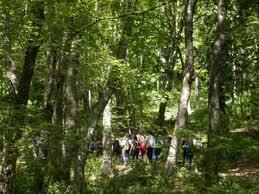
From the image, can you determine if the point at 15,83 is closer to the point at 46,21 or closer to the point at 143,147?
the point at 46,21

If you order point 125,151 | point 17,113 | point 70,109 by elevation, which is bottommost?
point 125,151

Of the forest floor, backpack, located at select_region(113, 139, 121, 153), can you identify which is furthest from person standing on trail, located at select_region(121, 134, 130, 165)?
the forest floor

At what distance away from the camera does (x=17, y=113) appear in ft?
38.7

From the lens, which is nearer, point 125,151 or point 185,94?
point 185,94

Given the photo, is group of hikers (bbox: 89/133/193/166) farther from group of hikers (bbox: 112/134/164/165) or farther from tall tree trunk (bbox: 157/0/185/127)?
tall tree trunk (bbox: 157/0/185/127)

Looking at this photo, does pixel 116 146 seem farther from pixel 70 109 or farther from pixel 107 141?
pixel 70 109

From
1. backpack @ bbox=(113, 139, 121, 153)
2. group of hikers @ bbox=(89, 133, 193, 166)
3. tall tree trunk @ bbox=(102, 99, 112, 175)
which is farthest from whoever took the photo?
backpack @ bbox=(113, 139, 121, 153)

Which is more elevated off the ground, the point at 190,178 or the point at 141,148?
the point at 141,148

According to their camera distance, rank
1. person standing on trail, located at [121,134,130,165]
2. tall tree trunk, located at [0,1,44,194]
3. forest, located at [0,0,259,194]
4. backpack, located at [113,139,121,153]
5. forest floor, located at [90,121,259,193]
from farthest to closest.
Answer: backpack, located at [113,139,121,153] → person standing on trail, located at [121,134,130,165] → forest floor, located at [90,121,259,193] → forest, located at [0,0,259,194] → tall tree trunk, located at [0,1,44,194]

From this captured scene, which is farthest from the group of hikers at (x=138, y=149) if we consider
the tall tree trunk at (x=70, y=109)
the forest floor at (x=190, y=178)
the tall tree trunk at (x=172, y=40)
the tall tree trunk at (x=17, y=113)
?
the tall tree trunk at (x=17, y=113)

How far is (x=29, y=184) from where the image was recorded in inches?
615

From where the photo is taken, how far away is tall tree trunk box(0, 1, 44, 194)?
38.6 feet

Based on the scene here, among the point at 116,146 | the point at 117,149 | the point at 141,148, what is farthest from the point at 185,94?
the point at 117,149

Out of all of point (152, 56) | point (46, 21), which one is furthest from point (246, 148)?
point (152, 56)
